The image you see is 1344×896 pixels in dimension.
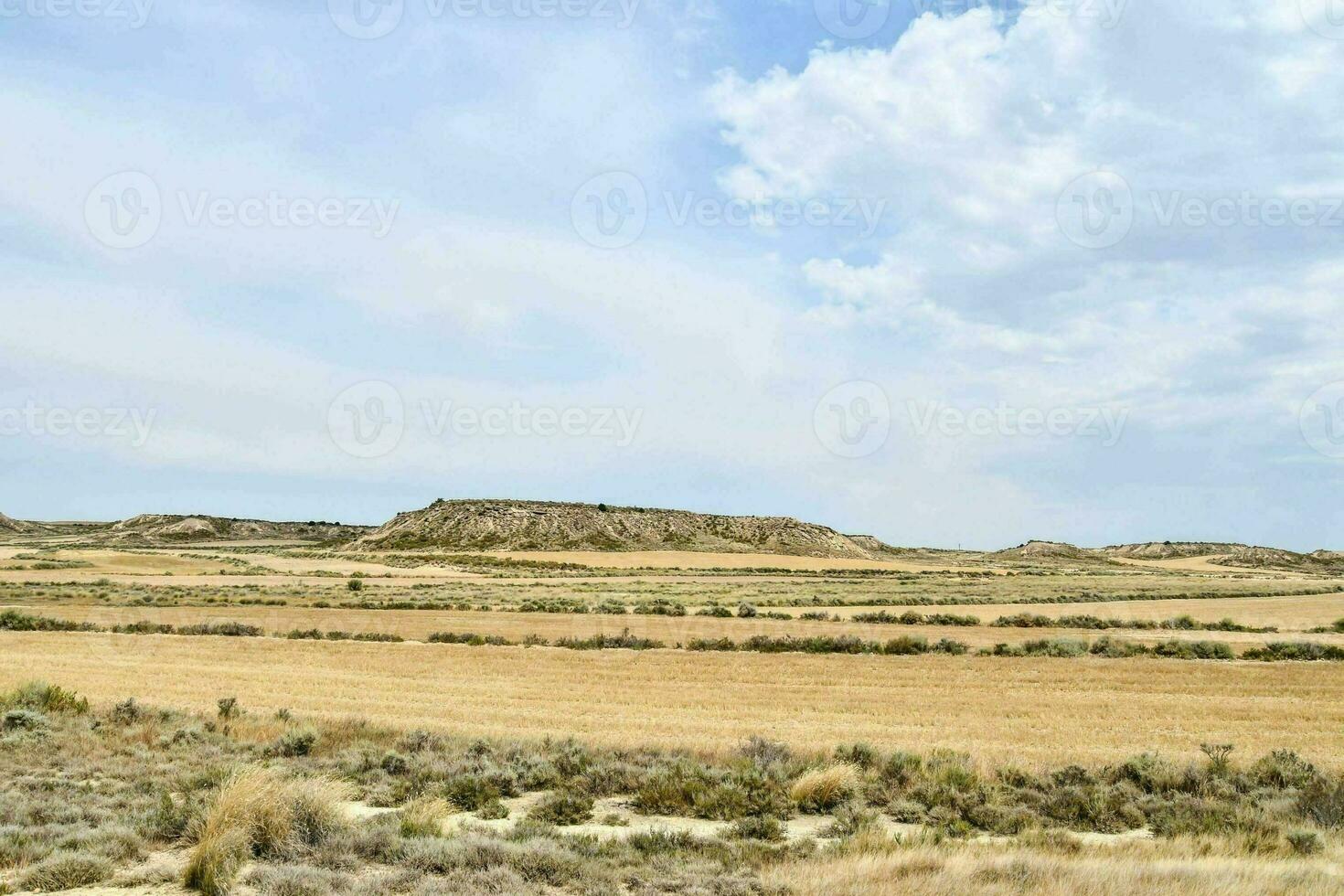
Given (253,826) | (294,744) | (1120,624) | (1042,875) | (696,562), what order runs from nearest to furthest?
(1042,875), (253,826), (294,744), (1120,624), (696,562)

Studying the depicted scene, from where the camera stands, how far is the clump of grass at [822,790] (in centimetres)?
1116

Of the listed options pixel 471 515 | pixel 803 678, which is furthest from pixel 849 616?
pixel 471 515

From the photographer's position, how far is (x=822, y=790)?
37.1 ft

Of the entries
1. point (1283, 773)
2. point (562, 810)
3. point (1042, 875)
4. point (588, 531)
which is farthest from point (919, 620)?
point (588, 531)

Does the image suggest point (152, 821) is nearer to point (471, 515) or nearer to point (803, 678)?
point (803, 678)

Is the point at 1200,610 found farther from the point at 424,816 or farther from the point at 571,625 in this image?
the point at 424,816

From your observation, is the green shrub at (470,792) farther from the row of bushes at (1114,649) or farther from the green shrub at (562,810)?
the row of bushes at (1114,649)

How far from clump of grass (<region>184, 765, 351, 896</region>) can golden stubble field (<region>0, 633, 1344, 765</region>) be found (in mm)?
6062

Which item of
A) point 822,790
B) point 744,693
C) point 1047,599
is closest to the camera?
point 822,790

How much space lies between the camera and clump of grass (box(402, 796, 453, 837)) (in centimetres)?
945

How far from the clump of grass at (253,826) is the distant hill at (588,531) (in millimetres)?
133131

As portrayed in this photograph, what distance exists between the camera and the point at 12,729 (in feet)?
46.0

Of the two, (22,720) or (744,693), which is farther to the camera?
(744,693)

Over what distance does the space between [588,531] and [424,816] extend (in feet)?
475
